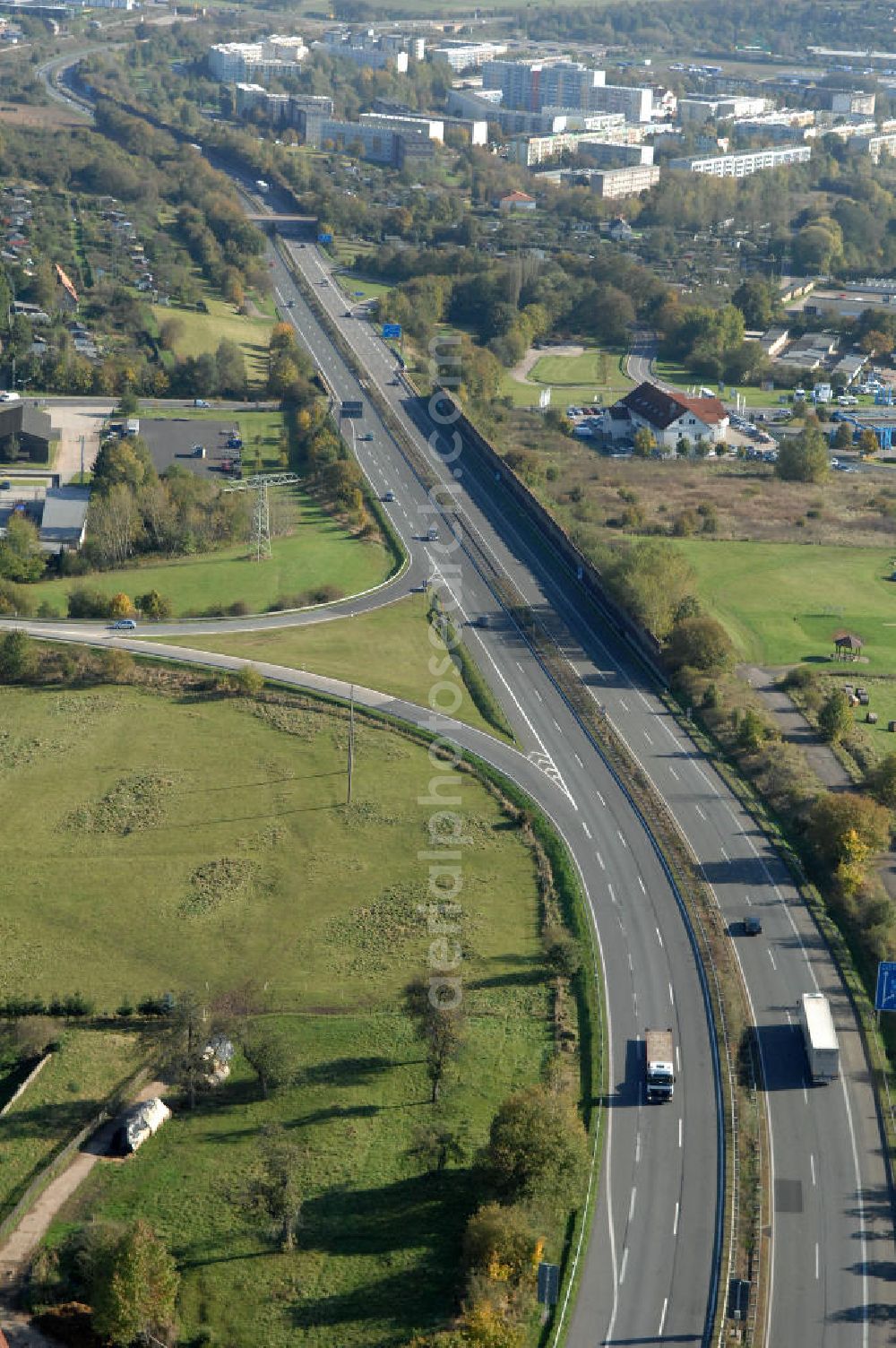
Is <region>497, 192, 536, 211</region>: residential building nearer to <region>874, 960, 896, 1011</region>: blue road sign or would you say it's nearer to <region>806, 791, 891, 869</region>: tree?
<region>806, 791, 891, 869</region>: tree

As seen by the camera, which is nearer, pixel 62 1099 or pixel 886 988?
pixel 886 988

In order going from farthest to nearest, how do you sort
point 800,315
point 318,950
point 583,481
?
point 800,315 → point 583,481 → point 318,950

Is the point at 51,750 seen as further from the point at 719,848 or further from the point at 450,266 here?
the point at 450,266

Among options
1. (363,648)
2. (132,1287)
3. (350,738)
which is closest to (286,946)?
(350,738)

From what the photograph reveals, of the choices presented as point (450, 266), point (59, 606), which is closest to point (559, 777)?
point (59, 606)

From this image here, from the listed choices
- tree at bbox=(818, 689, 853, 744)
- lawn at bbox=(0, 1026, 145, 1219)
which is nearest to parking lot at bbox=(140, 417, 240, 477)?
tree at bbox=(818, 689, 853, 744)

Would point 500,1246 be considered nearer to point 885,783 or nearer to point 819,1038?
point 819,1038

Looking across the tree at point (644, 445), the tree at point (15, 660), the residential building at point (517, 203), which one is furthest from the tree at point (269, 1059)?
the residential building at point (517, 203)
